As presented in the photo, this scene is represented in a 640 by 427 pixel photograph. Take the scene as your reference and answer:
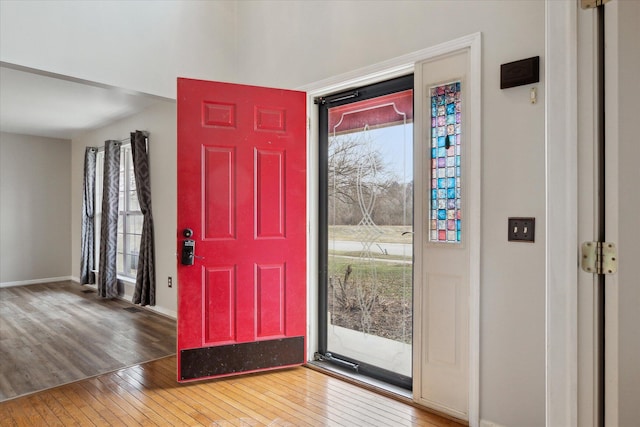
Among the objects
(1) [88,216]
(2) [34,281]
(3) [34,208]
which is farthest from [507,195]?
(2) [34,281]

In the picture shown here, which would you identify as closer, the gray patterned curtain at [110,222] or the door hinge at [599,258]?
the door hinge at [599,258]

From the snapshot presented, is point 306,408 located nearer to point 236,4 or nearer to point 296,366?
point 296,366

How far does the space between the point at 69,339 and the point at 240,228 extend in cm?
236

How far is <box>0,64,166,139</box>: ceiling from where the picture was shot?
4250 millimetres

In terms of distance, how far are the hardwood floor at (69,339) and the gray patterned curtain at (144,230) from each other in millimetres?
257

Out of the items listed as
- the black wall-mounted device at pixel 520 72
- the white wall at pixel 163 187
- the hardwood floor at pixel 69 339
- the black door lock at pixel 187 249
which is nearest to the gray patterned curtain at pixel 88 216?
the hardwood floor at pixel 69 339

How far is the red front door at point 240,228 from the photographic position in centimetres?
274

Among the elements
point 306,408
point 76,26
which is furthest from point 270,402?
point 76,26

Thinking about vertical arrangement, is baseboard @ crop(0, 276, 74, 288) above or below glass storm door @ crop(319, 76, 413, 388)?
below

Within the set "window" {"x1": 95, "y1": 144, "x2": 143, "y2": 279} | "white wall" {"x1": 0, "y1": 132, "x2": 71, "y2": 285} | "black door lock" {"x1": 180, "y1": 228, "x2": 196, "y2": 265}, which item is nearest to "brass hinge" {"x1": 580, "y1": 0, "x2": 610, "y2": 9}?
"black door lock" {"x1": 180, "y1": 228, "x2": 196, "y2": 265}

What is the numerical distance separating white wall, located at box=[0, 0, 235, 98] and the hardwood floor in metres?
2.20

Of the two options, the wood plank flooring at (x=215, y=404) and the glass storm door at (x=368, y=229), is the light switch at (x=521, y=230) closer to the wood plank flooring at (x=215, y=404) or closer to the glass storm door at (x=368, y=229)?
the glass storm door at (x=368, y=229)

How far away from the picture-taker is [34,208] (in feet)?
22.5

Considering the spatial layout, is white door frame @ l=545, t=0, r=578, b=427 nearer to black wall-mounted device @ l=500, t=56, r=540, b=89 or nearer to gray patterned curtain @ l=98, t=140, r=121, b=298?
black wall-mounted device @ l=500, t=56, r=540, b=89
